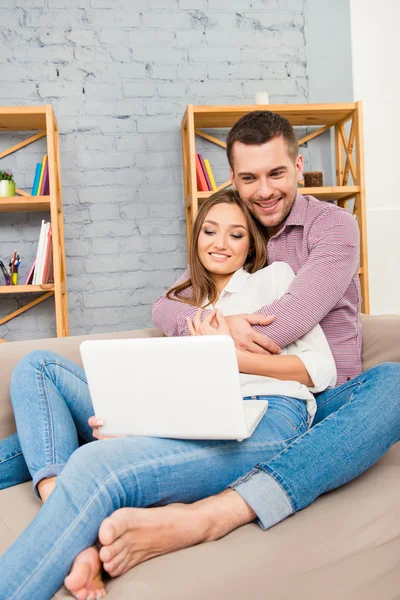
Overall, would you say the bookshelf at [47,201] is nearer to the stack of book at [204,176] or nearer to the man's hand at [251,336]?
the stack of book at [204,176]

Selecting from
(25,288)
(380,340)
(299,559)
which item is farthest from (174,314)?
(25,288)

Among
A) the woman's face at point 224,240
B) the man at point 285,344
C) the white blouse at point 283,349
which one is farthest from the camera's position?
the woman's face at point 224,240

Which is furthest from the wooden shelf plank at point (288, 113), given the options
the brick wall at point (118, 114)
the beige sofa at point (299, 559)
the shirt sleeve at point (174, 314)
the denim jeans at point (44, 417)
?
the beige sofa at point (299, 559)

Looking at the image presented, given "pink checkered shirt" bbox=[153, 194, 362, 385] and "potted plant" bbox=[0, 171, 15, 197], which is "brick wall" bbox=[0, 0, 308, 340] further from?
"pink checkered shirt" bbox=[153, 194, 362, 385]

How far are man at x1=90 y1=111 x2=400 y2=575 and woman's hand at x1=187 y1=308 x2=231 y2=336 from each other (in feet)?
0.10

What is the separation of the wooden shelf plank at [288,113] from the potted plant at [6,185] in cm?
89

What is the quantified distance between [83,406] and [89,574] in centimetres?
56

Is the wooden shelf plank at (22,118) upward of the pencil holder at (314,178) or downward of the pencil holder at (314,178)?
upward

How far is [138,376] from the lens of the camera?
1.04m

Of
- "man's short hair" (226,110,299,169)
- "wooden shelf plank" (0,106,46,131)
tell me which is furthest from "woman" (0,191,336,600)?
"wooden shelf plank" (0,106,46,131)

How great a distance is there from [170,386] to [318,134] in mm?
2507

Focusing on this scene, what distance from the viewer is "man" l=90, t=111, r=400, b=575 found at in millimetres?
970

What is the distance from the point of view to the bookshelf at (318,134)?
284 centimetres

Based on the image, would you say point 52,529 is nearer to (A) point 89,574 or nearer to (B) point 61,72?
(A) point 89,574
